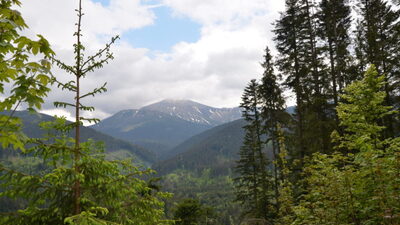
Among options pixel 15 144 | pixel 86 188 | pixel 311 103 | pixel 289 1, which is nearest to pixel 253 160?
pixel 311 103

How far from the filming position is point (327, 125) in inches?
698

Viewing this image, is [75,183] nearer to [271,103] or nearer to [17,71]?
[17,71]

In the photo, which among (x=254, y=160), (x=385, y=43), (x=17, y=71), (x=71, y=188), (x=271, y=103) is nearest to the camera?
(x=17, y=71)

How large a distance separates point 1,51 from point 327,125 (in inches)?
736

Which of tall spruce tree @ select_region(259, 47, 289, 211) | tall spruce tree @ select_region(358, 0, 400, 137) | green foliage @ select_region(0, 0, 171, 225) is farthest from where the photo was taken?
tall spruce tree @ select_region(259, 47, 289, 211)

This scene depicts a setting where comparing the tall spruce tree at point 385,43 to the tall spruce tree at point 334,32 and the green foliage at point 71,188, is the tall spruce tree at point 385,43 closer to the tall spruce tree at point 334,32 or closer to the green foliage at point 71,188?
the tall spruce tree at point 334,32

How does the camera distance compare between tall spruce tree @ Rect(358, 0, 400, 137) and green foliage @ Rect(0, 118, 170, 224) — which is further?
tall spruce tree @ Rect(358, 0, 400, 137)

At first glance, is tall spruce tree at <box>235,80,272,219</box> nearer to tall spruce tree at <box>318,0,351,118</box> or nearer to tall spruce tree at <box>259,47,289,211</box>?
tall spruce tree at <box>259,47,289,211</box>

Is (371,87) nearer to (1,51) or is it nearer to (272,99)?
(1,51)

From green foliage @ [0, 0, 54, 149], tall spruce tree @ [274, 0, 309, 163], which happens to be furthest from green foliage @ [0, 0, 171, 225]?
tall spruce tree @ [274, 0, 309, 163]

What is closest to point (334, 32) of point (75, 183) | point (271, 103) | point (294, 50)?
point (294, 50)

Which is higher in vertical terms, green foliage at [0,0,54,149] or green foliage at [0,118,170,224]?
green foliage at [0,0,54,149]

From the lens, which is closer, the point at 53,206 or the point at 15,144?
the point at 15,144

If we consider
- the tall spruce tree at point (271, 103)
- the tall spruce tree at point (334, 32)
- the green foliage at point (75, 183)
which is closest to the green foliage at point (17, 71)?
the green foliage at point (75, 183)
